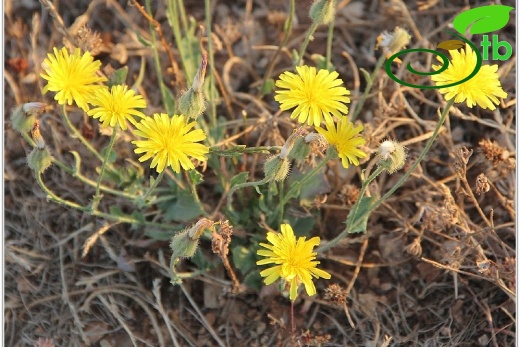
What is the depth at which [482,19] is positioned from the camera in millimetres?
2875

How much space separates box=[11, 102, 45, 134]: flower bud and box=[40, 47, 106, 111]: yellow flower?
0.06 meters

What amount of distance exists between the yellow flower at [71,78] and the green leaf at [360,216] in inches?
35.8

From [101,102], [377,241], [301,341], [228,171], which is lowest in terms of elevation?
[301,341]

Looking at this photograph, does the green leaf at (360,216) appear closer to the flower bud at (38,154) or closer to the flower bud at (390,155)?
the flower bud at (390,155)

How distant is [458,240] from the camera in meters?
2.47

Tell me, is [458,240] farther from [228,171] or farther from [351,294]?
[228,171]

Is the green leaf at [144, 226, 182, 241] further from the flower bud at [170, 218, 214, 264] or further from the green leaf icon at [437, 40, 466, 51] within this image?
the green leaf icon at [437, 40, 466, 51]

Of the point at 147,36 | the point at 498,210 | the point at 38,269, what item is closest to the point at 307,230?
the point at 498,210

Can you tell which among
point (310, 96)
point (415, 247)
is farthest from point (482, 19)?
point (310, 96)

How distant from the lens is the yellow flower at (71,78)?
2.11 metres

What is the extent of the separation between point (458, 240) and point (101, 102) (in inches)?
53.0

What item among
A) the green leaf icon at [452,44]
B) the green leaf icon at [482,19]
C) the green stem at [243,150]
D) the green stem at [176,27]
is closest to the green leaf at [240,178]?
the green stem at [243,150]

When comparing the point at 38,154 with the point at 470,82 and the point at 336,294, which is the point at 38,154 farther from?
the point at 470,82

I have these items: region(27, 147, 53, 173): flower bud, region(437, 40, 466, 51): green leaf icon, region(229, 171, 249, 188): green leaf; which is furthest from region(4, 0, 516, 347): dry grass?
region(27, 147, 53, 173): flower bud
